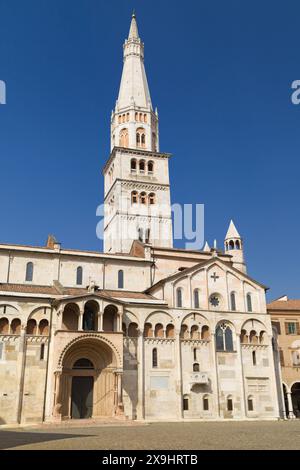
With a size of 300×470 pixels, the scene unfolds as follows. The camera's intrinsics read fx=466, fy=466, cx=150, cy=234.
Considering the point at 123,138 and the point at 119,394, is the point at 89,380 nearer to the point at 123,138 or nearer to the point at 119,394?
the point at 119,394

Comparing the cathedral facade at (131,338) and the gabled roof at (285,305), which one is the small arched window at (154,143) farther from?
the gabled roof at (285,305)

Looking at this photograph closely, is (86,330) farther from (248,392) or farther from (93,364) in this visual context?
(248,392)

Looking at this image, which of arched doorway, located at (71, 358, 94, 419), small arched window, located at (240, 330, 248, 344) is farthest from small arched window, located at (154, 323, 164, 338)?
small arched window, located at (240, 330, 248, 344)

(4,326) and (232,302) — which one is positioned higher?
(232,302)

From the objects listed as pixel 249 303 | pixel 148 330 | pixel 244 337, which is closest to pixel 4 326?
pixel 148 330

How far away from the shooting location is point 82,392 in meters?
37.9

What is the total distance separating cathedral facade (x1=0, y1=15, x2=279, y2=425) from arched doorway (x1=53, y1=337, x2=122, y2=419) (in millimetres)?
82

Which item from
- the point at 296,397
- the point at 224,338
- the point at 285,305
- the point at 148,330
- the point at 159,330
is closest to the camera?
the point at 148,330

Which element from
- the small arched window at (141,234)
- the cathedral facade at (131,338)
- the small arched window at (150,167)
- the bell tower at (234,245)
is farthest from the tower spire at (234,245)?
the small arched window at (150,167)

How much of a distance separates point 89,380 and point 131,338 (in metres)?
4.88

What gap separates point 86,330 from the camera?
122ft

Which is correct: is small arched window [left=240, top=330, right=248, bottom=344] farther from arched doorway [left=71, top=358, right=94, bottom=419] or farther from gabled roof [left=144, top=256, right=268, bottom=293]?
arched doorway [left=71, top=358, right=94, bottom=419]

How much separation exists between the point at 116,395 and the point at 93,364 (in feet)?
12.3
